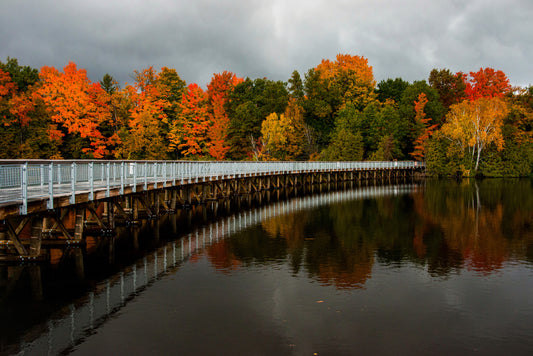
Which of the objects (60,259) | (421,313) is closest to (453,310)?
(421,313)

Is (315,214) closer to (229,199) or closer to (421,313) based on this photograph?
(229,199)

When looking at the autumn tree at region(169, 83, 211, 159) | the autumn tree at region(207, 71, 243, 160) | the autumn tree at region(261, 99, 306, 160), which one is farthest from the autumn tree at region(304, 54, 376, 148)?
the autumn tree at region(169, 83, 211, 159)

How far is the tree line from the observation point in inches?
1905

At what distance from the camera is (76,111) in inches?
1921

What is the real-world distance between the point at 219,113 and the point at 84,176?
176 ft

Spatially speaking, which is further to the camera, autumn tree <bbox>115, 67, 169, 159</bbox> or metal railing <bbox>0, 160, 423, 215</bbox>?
autumn tree <bbox>115, 67, 169, 159</bbox>

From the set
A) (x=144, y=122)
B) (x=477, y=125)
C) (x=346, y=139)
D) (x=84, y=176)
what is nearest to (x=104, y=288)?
(x=84, y=176)

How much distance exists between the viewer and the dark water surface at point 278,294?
869 cm

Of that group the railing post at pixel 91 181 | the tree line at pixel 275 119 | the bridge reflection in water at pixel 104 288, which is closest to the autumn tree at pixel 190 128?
the tree line at pixel 275 119

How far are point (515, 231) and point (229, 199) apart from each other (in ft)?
66.2

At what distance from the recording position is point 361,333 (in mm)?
9031

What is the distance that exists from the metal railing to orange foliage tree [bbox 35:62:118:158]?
21246 mm

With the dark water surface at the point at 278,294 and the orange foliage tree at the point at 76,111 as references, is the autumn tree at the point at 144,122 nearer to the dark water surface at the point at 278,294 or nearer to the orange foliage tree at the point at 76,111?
the orange foliage tree at the point at 76,111

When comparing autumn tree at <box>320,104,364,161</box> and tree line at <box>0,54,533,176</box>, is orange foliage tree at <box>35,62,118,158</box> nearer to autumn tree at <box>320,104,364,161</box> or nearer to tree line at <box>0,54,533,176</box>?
tree line at <box>0,54,533,176</box>
